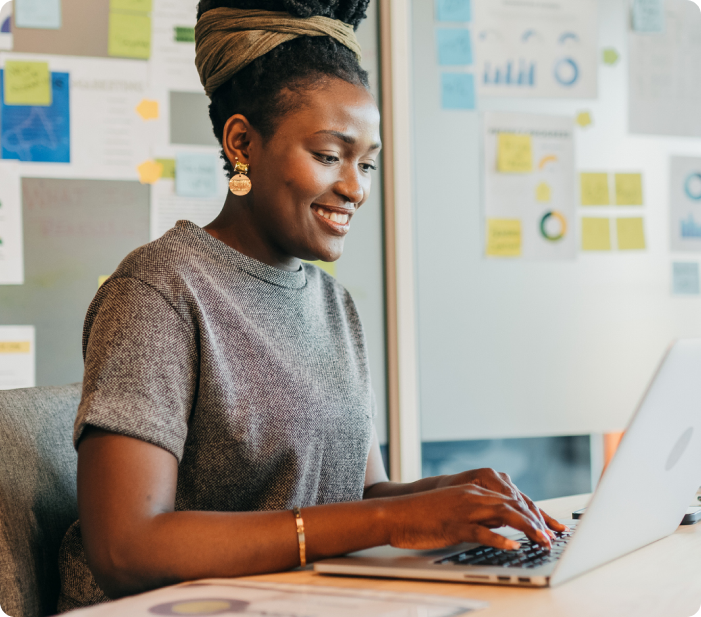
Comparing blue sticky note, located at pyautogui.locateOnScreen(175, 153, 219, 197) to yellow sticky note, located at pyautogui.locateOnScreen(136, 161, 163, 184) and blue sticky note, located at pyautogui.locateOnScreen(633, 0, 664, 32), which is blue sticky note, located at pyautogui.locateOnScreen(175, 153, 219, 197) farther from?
blue sticky note, located at pyautogui.locateOnScreen(633, 0, 664, 32)

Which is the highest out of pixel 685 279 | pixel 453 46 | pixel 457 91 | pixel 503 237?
pixel 453 46

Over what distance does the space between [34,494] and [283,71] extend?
633 mm

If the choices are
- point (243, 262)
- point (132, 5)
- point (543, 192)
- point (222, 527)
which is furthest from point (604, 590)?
point (132, 5)

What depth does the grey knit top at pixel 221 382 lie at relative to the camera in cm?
87

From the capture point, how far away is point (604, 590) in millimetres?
688

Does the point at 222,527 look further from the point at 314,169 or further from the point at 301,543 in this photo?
the point at 314,169

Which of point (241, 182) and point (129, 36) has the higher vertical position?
point (129, 36)

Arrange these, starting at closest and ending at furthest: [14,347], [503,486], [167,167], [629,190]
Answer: [503,486] < [14,347] < [167,167] < [629,190]

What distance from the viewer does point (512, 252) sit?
2.07m

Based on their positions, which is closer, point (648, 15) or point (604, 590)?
point (604, 590)

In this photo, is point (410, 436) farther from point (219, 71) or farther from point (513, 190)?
point (219, 71)

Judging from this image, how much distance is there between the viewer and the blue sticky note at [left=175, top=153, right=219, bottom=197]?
6.14ft

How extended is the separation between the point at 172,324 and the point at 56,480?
0.28 m

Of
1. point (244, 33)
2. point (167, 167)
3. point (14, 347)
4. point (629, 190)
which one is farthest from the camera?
point (629, 190)
